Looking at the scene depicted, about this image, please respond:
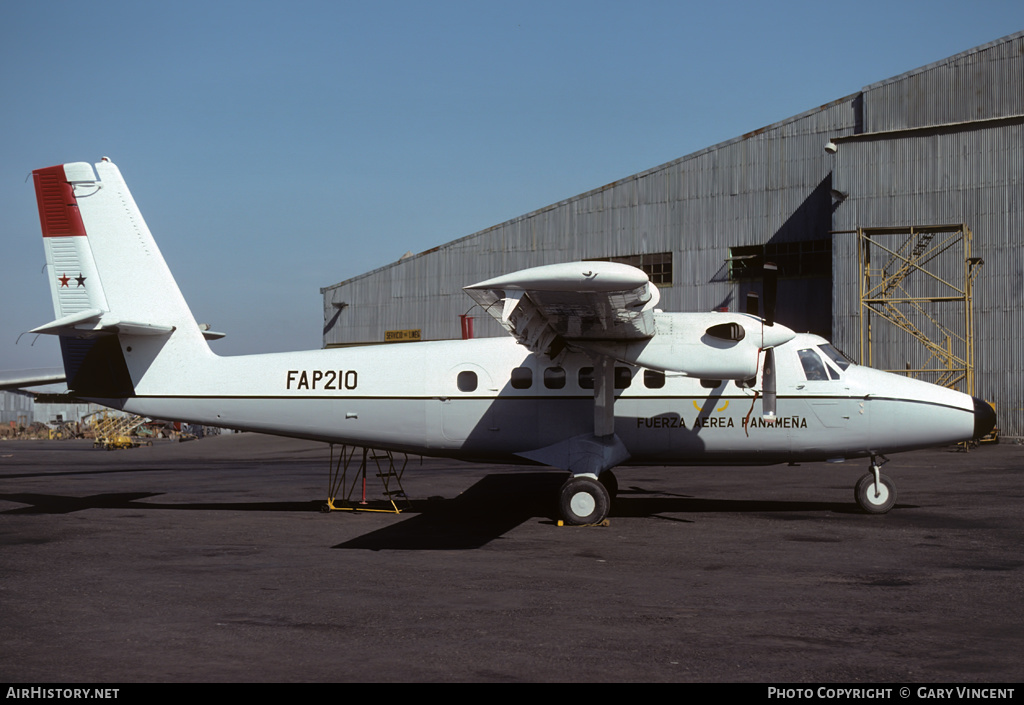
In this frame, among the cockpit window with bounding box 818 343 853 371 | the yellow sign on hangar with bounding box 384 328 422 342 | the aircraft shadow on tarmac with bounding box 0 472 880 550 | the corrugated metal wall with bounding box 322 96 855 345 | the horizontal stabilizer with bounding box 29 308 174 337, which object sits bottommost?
the aircraft shadow on tarmac with bounding box 0 472 880 550

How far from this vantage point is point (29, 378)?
23.5 metres

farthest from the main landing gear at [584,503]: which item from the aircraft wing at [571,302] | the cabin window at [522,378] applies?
the aircraft wing at [571,302]

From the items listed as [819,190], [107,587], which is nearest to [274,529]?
[107,587]

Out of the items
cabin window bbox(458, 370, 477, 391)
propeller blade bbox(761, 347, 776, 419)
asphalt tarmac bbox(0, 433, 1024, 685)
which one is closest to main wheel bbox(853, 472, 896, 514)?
asphalt tarmac bbox(0, 433, 1024, 685)

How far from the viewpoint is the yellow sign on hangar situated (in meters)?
47.9

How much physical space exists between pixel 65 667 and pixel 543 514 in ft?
33.6

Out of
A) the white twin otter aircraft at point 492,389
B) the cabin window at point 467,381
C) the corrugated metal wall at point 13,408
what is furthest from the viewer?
the corrugated metal wall at point 13,408

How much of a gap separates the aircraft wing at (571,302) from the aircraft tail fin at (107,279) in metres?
6.42

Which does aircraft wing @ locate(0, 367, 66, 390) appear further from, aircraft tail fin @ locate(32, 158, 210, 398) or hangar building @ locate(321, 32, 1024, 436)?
hangar building @ locate(321, 32, 1024, 436)

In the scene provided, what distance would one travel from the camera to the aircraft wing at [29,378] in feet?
70.1

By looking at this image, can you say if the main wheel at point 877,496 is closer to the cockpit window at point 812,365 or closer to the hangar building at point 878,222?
the cockpit window at point 812,365

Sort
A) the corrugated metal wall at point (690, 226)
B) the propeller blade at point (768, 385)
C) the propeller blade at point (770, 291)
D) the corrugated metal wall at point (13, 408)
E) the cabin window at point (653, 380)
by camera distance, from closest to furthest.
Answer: the propeller blade at point (770, 291), the propeller blade at point (768, 385), the cabin window at point (653, 380), the corrugated metal wall at point (690, 226), the corrugated metal wall at point (13, 408)

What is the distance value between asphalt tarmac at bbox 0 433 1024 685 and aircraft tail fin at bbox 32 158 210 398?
2.76 m
